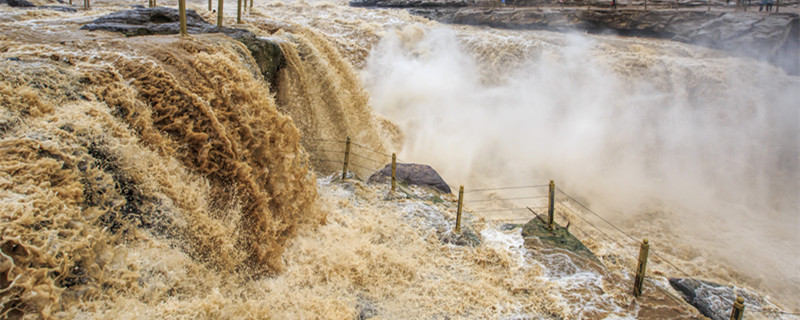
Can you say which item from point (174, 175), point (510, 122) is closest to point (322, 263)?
point (174, 175)

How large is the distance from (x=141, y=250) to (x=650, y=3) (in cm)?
2117

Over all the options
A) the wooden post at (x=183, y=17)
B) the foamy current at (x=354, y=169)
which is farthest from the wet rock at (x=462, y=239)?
the wooden post at (x=183, y=17)

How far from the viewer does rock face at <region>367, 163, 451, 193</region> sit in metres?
8.06

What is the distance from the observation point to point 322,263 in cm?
496

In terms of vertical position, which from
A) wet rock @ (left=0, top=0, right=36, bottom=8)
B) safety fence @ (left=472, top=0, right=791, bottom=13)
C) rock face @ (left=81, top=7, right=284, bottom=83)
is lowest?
rock face @ (left=81, top=7, right=284, bottom=83)

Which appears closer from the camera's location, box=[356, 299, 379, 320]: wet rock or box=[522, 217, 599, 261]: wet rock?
box=[356, 299, 379, 320]: wet rock

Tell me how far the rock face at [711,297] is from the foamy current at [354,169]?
13.0 inches

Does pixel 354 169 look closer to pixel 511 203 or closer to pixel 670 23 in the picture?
pixel 511 203

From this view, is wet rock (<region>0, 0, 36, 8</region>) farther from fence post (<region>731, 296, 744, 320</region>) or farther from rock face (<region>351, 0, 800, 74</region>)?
fence post (<region>731, 296, 744, 320</region>)

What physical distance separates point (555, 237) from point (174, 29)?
24.6 feet

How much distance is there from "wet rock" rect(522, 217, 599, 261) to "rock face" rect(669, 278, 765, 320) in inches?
50.1

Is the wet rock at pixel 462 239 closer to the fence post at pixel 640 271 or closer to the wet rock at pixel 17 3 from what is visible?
the fence post at pixel 640 271

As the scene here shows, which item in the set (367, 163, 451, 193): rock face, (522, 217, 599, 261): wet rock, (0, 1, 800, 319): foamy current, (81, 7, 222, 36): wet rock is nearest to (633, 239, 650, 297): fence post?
(0, 1, 800, 319): foamy current

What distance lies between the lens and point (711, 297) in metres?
5.67
